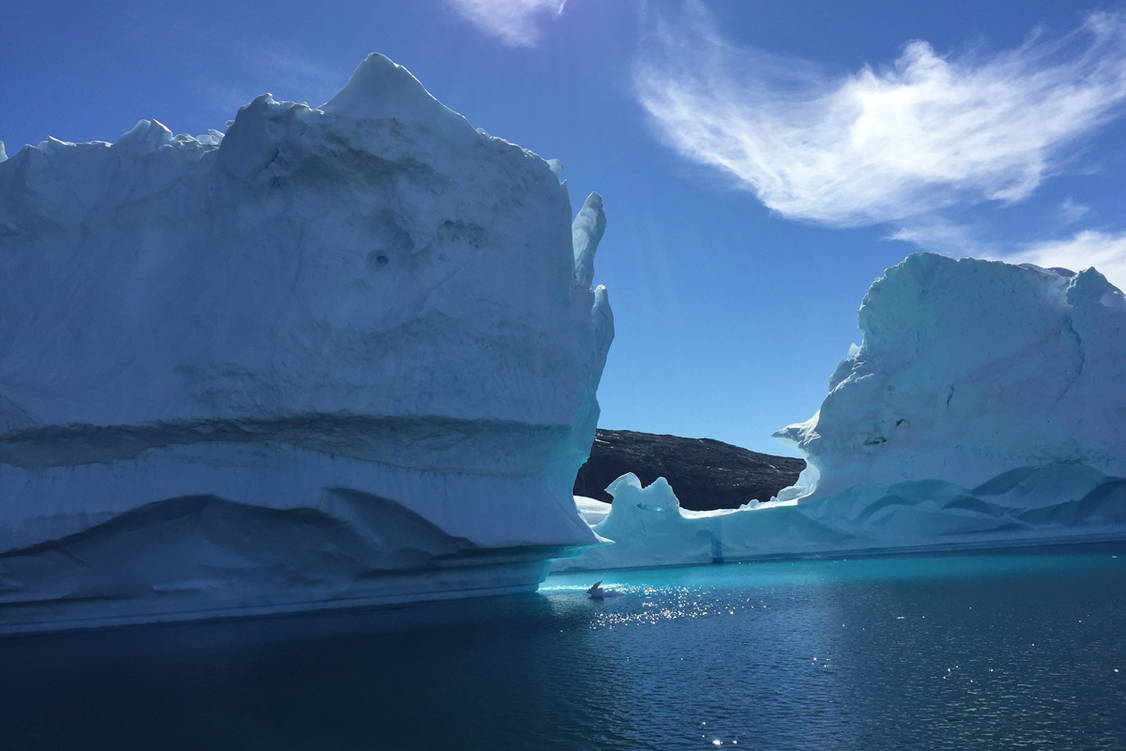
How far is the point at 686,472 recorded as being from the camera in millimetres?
39062

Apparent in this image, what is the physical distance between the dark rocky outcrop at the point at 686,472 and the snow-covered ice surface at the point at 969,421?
46.6 ft

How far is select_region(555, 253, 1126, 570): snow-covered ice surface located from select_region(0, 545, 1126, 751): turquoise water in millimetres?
9032

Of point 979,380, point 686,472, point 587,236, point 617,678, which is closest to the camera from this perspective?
point 617,678

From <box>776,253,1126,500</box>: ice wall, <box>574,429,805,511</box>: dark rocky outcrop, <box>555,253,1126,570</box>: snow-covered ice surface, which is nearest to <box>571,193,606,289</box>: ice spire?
<box>555,253,1126,570</box>: snow-covered ice surface

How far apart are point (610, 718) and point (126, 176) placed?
12481 mm

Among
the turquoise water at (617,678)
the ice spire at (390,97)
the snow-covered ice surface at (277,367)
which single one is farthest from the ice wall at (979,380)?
the ice spire at (390,97)

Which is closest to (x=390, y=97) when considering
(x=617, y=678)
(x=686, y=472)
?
(x=617, y=678)

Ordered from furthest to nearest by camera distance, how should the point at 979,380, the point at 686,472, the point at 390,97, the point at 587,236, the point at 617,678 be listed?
the point at 686,472, the point at 979,380, the point at 587,236, the point at 390,97, the point at 617,678

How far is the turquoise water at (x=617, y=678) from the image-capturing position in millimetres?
5762

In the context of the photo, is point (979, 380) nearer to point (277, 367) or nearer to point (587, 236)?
point (587, 236)

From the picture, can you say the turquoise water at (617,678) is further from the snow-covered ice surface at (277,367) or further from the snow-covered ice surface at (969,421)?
the snow-covered ice surface at (969,421)

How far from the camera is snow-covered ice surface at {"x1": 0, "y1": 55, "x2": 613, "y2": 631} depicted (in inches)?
462

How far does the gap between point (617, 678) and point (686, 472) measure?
105ft

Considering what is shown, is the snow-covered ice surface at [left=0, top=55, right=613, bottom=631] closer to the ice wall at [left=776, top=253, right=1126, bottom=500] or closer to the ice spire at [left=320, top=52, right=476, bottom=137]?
the ice spire at [left=320, top=52, right=476, bottom=137]
